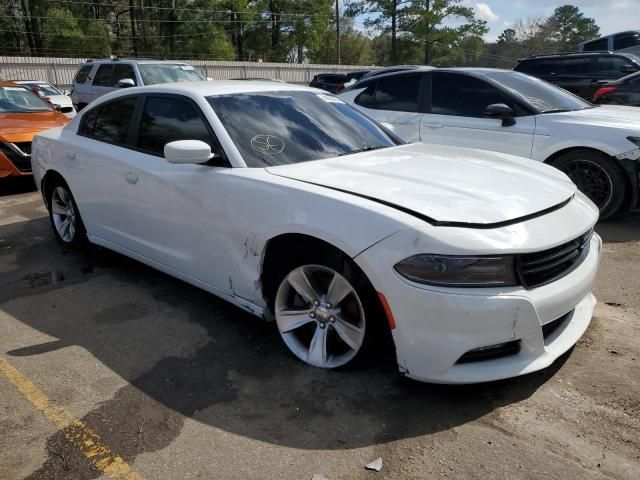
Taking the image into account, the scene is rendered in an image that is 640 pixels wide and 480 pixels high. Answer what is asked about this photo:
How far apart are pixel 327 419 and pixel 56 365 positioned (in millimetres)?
1698

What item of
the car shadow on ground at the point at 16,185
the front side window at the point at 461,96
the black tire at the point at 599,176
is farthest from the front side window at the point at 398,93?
the car shadow on ground at the point at 16,185

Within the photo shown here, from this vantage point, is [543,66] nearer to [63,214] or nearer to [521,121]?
[521,121]

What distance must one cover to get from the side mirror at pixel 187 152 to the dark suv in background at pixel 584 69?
426 inches

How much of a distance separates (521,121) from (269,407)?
4.51 m

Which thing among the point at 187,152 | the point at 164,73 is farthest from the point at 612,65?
the point at 187,152

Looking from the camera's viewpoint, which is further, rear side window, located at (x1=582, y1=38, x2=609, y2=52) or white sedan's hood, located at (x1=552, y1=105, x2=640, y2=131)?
rear side window, located at (x1=582, y1=38, x2=609, y2=52)

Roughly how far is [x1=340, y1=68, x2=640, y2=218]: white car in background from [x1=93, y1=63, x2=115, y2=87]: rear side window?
29.3 ft

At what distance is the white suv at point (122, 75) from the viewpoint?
1241 centimetres

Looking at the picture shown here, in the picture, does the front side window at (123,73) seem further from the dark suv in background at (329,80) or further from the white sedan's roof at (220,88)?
the white sedan's roof at (220,88)

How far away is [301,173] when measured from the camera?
10.2ft

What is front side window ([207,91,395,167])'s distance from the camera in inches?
133

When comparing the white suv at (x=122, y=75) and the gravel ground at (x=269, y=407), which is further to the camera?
the white suv at (x=122, y=75)

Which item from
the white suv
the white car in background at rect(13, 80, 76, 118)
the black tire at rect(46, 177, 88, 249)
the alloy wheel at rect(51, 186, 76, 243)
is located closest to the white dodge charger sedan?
the black tire at rect(46, 177, 88, 249)

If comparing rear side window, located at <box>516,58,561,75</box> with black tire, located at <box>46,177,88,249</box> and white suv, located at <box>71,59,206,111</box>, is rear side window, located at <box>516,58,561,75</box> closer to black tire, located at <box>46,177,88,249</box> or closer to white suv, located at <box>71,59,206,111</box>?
white suv, located at <box>71,59,206,111</box>
